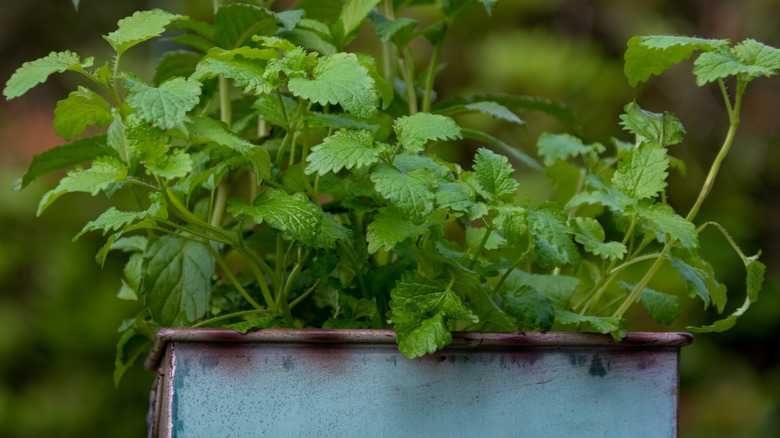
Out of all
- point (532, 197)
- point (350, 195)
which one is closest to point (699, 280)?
point (350, 195)

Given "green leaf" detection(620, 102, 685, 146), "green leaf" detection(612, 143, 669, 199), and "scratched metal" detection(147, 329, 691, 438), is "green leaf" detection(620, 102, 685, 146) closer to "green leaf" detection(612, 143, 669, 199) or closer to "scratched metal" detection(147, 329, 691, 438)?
"green leaf" detection(612, 143, 669, 199)

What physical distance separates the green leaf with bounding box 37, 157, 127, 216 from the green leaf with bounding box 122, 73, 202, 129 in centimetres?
5

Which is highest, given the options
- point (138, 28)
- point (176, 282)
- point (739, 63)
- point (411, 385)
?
point (138, 28)

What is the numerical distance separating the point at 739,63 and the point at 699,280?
0.19 meters

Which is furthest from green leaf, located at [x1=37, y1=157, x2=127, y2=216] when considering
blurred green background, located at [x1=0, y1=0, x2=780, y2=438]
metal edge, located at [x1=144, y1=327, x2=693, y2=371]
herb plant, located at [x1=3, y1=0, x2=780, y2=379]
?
blurred green background, located at [x1=0, y1=0, x2=780, y2=438]

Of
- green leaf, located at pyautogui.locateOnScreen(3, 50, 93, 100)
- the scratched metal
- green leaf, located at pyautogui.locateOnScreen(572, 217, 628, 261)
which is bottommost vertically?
the scratched metal

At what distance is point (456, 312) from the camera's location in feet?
1.85

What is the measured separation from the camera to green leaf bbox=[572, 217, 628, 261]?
2.06 feet

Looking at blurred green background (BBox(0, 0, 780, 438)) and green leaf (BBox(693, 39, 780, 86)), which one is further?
blurred green background (BBox(0, 0, 780, 438))

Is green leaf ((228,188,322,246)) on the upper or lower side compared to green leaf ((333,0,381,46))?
lower

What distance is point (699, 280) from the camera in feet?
2.07

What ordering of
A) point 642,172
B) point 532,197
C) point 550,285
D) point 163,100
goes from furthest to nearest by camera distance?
point 532,197 → point 550,285 → point 642,172 → point 163,100

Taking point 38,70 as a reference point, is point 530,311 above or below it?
below

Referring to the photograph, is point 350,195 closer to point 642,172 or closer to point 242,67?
point 242,67
